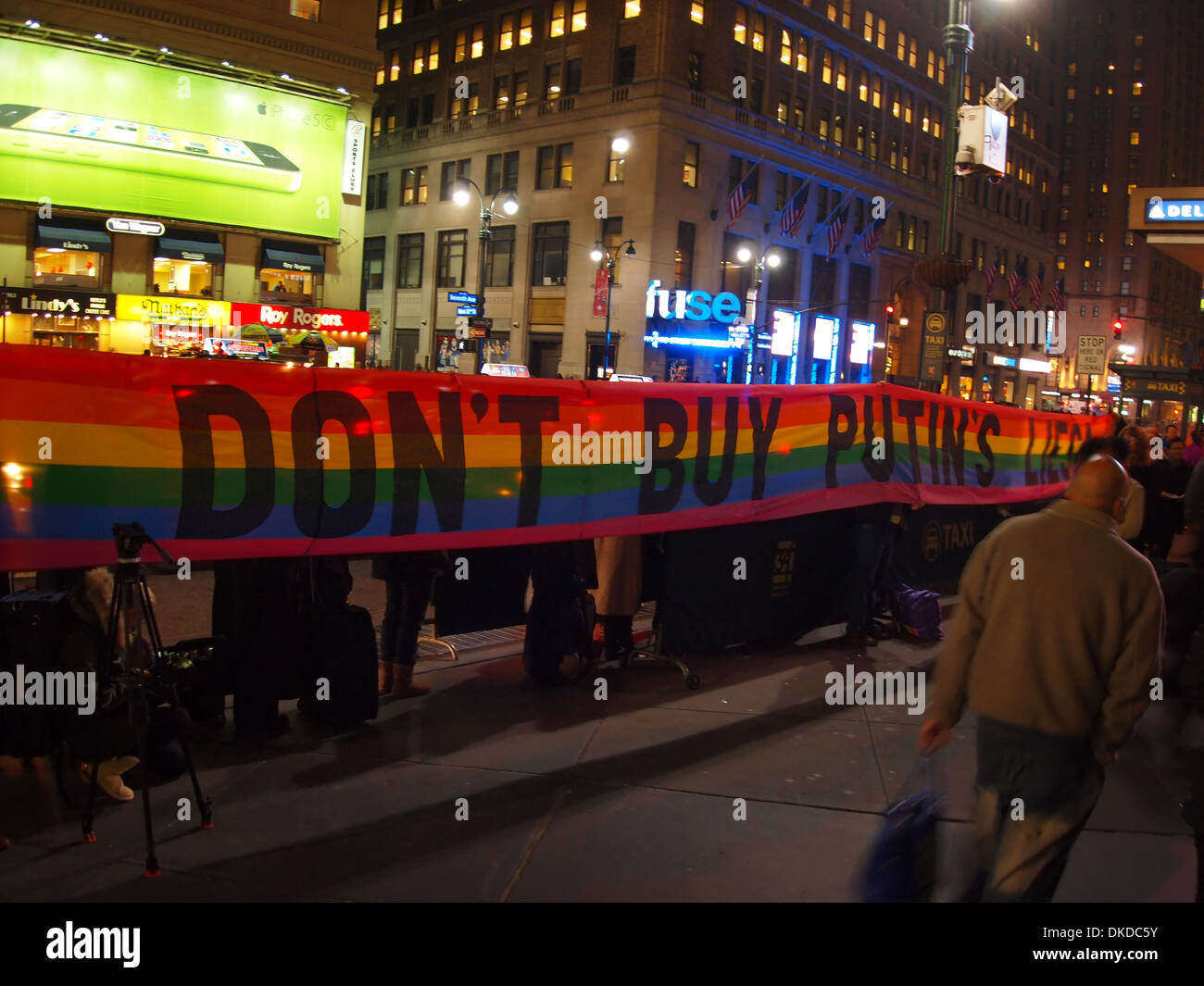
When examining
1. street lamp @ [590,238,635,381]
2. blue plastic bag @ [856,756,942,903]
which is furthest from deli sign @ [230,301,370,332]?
blue plastic bag @ [856,756,942,903]

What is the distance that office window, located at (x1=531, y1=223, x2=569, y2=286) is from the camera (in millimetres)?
48406

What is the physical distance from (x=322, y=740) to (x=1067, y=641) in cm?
Result: 450

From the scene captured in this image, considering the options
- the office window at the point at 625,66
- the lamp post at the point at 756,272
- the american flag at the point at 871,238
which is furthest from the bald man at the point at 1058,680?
the american flag at the point at 871,238

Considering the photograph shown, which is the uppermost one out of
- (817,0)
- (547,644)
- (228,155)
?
(817,0)

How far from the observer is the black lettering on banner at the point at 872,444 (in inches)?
365

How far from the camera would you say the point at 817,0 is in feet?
173

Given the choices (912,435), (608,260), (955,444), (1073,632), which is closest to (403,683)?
(1073,632)

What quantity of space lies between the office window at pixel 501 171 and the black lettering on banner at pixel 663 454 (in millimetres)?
45527

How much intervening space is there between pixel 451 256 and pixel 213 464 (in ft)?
165

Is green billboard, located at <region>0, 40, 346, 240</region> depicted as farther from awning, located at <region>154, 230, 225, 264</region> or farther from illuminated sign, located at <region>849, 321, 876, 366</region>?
illuminated sign, located at <region>849, 321, 876, 366</region>

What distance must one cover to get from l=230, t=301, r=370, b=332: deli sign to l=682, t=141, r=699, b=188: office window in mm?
18105

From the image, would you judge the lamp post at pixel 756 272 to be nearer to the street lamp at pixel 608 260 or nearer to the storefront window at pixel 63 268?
the street lamp at pixel 608 260

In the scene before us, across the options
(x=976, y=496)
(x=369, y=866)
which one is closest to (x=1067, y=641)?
(x=369, y=866)
